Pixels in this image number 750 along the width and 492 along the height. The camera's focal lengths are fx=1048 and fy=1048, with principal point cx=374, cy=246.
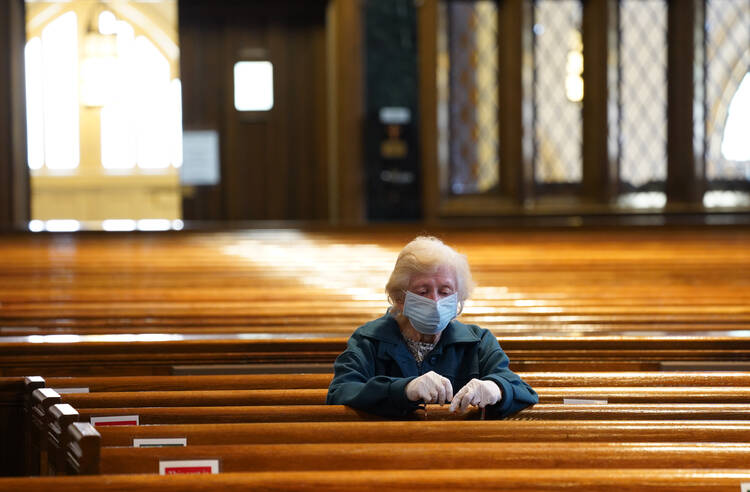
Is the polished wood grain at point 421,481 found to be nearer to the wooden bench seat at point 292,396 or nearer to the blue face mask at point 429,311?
the blue face mask at point 429,311

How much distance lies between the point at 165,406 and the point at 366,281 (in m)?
2.39

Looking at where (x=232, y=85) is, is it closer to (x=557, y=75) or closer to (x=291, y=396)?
(x=557, y=75)

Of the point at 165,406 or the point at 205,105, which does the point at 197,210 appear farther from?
the point at 165,406

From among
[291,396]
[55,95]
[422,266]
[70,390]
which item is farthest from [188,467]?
[55,95]

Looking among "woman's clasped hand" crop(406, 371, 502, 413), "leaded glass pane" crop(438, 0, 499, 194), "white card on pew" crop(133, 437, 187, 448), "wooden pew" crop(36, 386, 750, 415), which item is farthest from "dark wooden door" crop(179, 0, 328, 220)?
"white card on pew" crop(133, 437, 187, 448)

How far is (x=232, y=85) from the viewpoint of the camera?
850 centimetres

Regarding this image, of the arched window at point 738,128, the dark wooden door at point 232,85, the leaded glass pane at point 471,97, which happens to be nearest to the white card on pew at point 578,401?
the leaded glass pane at point 471,97

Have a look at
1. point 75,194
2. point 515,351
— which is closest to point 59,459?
point 515,351

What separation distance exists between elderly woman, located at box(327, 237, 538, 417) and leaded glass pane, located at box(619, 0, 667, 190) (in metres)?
5.83

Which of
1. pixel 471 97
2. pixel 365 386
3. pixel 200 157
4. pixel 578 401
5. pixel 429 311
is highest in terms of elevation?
pixel 471 97

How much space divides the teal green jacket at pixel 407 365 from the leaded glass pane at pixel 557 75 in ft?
18.7

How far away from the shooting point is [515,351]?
10.2 feet

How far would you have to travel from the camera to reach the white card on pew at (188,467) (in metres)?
1.89

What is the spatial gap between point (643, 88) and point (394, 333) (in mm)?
6020
